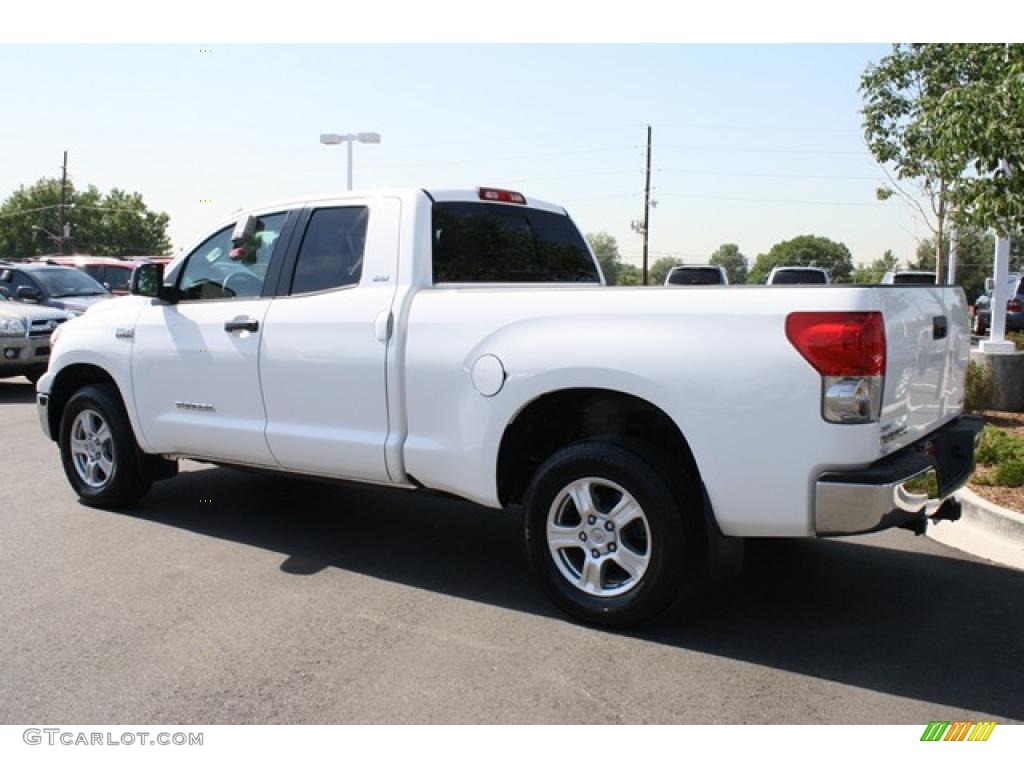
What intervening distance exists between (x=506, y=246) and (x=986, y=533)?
3348mm

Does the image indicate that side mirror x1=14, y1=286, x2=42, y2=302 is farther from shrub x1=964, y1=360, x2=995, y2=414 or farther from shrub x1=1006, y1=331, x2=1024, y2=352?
A: shrub x1=1006, y1=331, x2=1024, y2=352

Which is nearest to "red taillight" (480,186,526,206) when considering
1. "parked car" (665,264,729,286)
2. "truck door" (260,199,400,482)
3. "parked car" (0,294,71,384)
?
"truck door" (260,199,400,482)

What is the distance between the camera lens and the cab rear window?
17.0 ft

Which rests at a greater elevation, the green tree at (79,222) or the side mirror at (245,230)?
the green tree at (79,222)

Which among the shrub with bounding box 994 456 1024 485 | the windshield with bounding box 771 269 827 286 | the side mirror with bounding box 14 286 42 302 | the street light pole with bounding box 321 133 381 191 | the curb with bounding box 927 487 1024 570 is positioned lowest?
the curb with bounding box 927 487 1024 570

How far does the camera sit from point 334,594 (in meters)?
4.77

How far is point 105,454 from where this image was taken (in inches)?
253

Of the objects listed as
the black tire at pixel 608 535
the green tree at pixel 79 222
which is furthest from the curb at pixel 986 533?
the green tree at pixel 79 222

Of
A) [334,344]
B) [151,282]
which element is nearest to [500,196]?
[334,344]

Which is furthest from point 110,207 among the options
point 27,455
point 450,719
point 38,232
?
point 450,719

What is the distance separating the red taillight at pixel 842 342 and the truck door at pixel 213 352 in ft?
10.1

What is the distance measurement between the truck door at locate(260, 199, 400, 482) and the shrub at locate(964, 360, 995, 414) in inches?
263

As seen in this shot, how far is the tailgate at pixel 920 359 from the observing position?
379 cm

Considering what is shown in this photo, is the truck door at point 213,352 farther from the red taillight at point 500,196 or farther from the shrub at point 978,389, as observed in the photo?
the shrub at point 978,389
